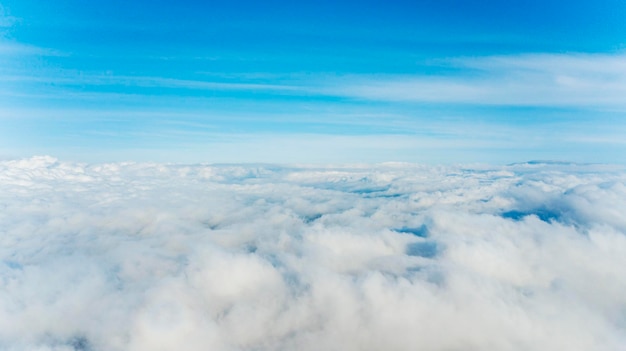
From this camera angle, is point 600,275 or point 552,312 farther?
point 600,275

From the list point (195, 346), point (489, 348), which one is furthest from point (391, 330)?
point (195, 346)

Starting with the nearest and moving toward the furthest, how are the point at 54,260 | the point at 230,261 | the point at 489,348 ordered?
A: the point at 489,348
the point at 230,261
the point at 54,260

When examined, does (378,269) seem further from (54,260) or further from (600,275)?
(54,260)

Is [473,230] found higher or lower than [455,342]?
higher

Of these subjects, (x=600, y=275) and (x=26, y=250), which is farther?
(x=26, y=250)

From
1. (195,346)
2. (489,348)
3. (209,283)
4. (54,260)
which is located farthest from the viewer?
(54,260)

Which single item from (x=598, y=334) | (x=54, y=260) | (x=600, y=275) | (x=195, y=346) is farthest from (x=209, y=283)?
(x=600, y=275)

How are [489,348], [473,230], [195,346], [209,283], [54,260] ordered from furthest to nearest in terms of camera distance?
1. [473,230]
2. [54,260]
3. [209,283]
4. [489,348]
5. [195,346]

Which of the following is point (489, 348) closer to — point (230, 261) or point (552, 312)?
point (552, 312)

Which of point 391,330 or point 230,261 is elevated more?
point 230,261

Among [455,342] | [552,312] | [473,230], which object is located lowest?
[455,342]
